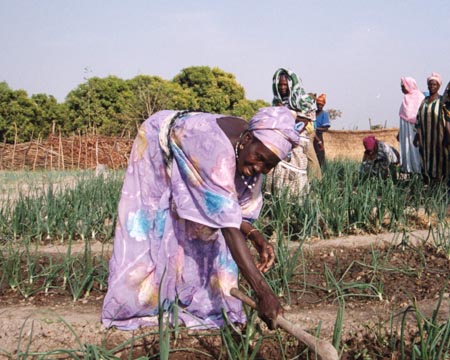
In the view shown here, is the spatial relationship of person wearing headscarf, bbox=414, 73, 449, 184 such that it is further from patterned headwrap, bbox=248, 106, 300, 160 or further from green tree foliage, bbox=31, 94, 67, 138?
green tree foliage, bbox=31, 94, 67, 138

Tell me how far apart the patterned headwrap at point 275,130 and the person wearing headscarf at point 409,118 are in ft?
19.0

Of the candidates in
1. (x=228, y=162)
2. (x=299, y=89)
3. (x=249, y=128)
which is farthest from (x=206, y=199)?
(x=299, y=89)

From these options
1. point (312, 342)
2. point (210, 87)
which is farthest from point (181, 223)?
point (210, 87)

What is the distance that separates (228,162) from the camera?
74.1 inches

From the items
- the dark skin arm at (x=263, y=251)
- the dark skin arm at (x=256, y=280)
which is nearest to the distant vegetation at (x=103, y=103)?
the dark skin arm at (x=263, y=251)

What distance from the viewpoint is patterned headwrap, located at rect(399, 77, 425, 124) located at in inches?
288

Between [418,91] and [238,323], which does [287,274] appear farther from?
[418,91]

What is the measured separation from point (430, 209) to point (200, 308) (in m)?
2.63

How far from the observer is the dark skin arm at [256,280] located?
1.68m

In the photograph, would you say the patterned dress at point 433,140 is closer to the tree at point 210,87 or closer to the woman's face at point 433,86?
the woman's face at point 433,86

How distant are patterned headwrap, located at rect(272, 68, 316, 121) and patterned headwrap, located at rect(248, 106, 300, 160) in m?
3.46

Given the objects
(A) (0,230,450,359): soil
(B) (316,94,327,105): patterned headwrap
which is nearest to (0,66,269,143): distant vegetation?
(B) (316,94,327,105): patterned headwrap

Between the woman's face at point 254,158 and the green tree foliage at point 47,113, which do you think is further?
the green tree foliage at point 47,113

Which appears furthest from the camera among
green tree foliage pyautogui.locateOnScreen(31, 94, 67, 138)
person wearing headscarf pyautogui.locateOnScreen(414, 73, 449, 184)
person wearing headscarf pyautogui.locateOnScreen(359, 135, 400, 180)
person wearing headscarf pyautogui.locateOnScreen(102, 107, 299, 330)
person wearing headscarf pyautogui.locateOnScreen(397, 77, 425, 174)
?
green tree foliage pyautogui.locateOnScreen(31, 94, 67, 138)
